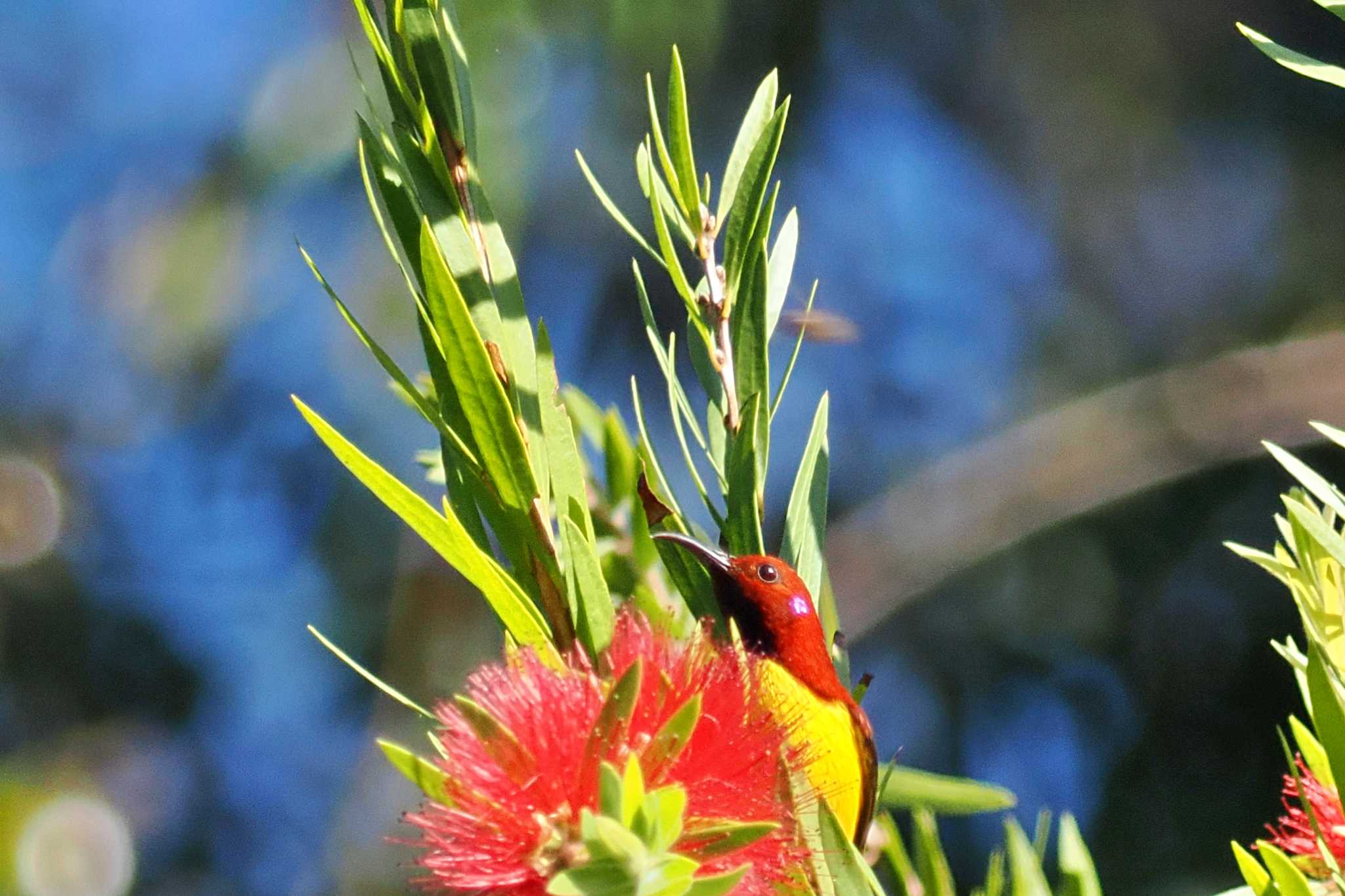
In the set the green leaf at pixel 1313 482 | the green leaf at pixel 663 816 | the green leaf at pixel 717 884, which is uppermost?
the green leaf at pixel 1313 482

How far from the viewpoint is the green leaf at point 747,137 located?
433 millimetres

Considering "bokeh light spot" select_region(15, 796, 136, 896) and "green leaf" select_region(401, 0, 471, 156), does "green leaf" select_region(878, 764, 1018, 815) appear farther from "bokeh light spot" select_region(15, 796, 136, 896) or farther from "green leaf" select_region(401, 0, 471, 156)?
"bokeh light spot" select_region(15, 796, 136, 896)

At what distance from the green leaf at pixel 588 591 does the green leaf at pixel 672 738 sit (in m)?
0.03

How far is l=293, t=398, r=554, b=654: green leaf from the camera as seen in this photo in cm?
32

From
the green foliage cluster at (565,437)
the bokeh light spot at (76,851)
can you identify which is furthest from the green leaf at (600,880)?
the bokeh light spot at (76,851)

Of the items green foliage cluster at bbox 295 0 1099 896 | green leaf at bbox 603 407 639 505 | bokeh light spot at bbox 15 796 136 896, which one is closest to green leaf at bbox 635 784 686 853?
green foliage cluster at bbox 295 0 1099 896

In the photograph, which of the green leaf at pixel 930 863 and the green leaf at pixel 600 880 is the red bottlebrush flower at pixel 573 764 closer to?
the green leaf at pixel 600 880

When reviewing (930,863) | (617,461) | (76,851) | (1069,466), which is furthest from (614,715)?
(76,851)

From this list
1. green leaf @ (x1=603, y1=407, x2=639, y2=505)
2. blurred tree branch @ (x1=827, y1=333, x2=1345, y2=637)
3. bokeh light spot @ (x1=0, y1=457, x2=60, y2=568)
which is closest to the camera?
green leaf @ (x1=603, y1=407, x2=639, y2=505)

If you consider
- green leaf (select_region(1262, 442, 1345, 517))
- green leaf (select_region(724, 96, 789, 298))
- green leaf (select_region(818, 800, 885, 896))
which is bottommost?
green leaf (select_region(818, 800, 885, 896))

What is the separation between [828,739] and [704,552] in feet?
0.23

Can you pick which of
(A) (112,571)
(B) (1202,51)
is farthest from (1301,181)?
(A) (112,571)

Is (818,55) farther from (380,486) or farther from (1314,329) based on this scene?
(380,486)

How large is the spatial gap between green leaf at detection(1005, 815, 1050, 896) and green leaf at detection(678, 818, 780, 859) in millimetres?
143
